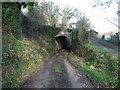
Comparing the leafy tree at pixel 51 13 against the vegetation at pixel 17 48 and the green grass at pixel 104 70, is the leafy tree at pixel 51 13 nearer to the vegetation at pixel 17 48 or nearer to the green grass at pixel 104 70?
the vegetation at pixel 17 48

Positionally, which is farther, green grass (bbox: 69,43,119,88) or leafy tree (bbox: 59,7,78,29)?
leafy tree (bbox: 59,7,78,29)

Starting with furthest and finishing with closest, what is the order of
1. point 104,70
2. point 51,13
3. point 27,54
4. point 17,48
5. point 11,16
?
1. point 51,13
2. point 11,16
3. point 27,54
4. point 104,70
5. point 17,48

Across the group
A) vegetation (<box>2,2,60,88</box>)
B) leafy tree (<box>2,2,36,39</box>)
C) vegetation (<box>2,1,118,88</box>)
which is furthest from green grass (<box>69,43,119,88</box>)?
leafy tree (<box>2,2,36,39</box>)

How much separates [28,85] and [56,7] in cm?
2500

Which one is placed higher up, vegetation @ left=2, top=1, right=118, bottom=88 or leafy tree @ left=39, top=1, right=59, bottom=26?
leafy tree @ left=39, top=1, right=59, bottom=26

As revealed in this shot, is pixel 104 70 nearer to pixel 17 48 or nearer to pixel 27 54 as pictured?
pixel 27 54

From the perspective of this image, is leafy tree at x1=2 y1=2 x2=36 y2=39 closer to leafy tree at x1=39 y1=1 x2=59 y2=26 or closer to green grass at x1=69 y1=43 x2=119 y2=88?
green grass at x1=69 y1=43 x2=119 y2=88

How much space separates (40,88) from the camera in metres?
5.55

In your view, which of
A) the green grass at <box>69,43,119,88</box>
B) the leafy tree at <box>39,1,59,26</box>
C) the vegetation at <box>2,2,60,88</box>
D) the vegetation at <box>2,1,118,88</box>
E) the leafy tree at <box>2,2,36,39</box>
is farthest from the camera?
the leafy tree at <box>39,1,59,26</box>

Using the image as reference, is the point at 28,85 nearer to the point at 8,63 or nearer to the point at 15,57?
the point at 8,63

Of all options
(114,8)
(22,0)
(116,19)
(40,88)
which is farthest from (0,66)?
(116,19)

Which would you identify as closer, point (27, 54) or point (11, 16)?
point (27, 54)

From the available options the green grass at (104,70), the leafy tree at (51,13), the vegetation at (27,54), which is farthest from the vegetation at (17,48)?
the leafy tree at (51,13)

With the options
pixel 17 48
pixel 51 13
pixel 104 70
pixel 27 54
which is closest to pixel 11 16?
pixel 17 48
